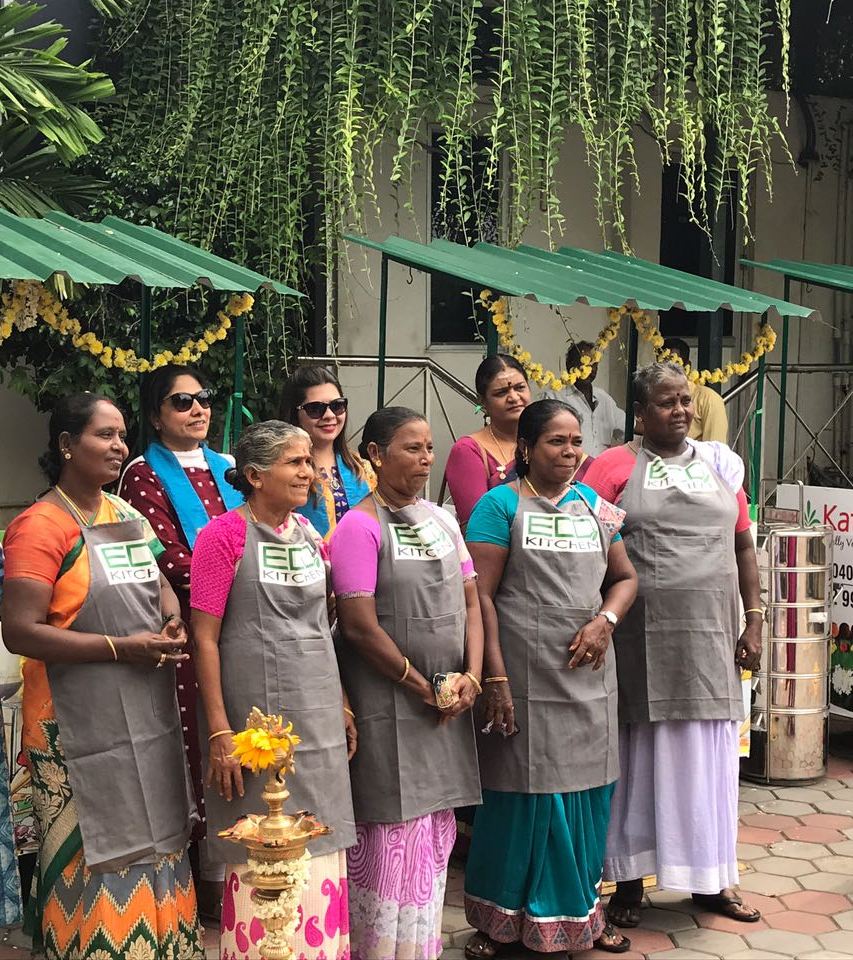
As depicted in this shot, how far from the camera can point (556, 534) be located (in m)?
4.18

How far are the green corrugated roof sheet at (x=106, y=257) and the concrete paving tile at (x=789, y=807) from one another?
3.22 meters

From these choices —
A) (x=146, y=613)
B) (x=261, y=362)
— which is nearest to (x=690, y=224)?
(x=261, y=362)

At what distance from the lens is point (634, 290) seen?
6156 mm

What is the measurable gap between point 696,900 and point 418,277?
17.7 ft

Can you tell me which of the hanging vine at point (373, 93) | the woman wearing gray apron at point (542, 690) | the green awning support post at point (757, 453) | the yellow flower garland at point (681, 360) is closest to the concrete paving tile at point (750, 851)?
the woman wearing gray apron at point (542, 690)

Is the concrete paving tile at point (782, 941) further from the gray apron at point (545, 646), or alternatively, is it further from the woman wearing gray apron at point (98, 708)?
the woman wearing gray apron at point (98, 708)

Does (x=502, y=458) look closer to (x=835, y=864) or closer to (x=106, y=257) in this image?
(x=106, y=257)

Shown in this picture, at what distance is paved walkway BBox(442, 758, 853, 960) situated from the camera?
4.50 m

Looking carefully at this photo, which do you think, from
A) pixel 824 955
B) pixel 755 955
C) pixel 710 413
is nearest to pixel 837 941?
pixel 824 955

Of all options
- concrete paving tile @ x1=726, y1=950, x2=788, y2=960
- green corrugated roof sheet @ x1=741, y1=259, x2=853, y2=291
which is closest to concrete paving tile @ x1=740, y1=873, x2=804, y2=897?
concrete paving tile @ x1=726, y1=950, x2=788, y2=960

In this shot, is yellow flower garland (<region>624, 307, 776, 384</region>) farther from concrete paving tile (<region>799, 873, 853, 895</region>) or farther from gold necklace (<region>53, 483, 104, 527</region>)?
gold necklace (<region>53, 483, 104, 527</region>)

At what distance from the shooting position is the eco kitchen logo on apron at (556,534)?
4.17m

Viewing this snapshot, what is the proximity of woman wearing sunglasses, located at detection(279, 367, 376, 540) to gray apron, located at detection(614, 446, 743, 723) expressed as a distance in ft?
3.14

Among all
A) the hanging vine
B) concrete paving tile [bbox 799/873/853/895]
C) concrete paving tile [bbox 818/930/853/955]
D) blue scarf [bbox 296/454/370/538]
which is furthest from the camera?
the hanging vine
